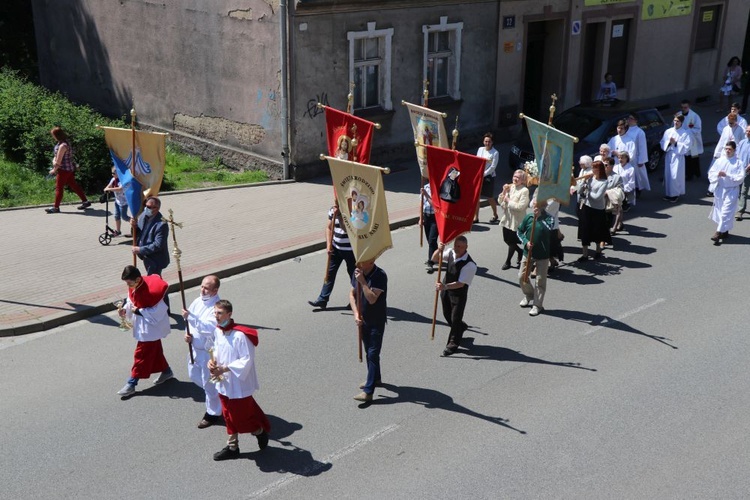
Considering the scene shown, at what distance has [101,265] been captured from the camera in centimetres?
1300

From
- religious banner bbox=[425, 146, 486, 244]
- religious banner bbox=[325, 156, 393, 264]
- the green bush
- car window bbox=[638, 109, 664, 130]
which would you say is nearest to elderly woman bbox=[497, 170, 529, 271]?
religious banner bbox=[425, 146, 486, 244]

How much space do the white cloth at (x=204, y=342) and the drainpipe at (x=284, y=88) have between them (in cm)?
974

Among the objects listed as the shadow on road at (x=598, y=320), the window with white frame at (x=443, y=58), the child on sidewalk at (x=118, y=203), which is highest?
the window with white frame at (x=443, y=58)

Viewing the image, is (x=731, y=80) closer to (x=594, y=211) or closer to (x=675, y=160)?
(x=675, y=160)

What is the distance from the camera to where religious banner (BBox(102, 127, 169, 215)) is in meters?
10.9

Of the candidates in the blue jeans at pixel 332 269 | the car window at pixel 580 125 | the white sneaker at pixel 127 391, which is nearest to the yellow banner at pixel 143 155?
the blue jeans at pixel 332 269

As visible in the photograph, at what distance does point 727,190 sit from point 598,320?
465cm

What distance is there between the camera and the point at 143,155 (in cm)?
1107

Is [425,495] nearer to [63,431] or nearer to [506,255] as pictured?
[63,431]

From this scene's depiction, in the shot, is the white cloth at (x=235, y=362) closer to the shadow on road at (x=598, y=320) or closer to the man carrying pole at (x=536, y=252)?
the man carrying pole at (x=536, y=252)

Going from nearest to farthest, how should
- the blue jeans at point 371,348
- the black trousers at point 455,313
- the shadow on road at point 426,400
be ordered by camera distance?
the shadow on road at point 426,400 → the blue jeans at point 371,348 → the black trousers at point 455,313

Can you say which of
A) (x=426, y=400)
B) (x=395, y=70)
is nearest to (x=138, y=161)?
(x=426, y=400)

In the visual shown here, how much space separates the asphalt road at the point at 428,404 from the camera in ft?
24.7

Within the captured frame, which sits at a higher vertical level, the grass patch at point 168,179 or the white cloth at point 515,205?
the white cloth at point 515,205
